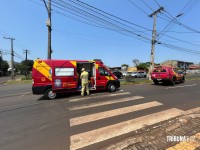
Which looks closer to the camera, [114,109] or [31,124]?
[31,124]

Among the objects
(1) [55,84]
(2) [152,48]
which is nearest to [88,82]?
(1) [55,84]

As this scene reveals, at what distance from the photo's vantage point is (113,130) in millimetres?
5082

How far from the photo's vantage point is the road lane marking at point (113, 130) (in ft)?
14.6

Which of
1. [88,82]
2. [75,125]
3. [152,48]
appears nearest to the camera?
[75,125]

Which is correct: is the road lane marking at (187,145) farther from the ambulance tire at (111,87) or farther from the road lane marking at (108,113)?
the ambulance tire at (111,87)

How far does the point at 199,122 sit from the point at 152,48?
1622 centimetres

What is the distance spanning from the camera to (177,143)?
3.91 m

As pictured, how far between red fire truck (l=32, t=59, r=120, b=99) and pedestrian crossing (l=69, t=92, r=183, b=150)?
8.90 feet

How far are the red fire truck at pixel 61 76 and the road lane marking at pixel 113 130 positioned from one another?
5.69 meters

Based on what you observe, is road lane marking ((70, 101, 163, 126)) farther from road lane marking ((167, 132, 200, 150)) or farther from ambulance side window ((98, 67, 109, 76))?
ambulance side window ((98, 67, 109, 76))

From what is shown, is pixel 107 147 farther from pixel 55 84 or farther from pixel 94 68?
pixel 94 68

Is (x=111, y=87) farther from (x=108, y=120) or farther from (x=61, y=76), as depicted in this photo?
(x=108, y=120)

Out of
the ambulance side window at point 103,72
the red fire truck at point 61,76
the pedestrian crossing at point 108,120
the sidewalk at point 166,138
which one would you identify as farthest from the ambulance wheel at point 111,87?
the sidewalk at point 166,138

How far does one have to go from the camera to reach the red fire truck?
10.1 metres
